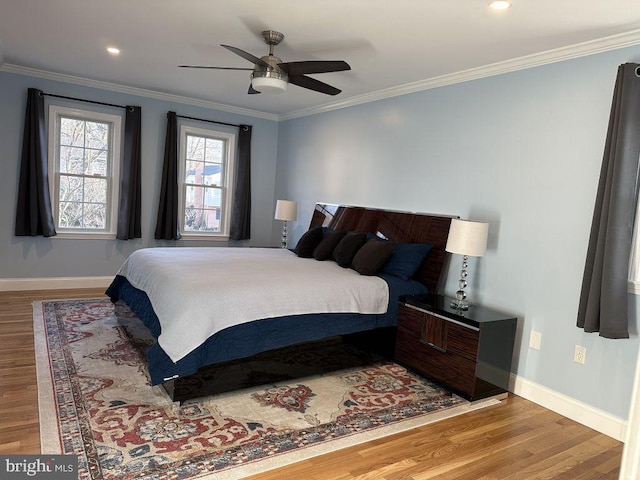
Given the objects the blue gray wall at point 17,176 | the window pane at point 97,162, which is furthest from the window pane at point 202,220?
the window pane at point 97,162

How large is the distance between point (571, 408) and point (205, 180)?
512 centimetres

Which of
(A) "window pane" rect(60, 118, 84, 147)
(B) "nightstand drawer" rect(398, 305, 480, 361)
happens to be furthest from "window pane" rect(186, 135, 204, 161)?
(B) "nightstand drawer" rect(398, 305, 480, 361)

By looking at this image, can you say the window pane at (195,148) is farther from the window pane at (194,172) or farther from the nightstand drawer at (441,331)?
the nightstand drawer at (441,331)

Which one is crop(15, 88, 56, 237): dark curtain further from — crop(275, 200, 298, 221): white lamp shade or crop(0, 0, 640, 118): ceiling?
crop(275, 200, 298, 221): white lamp shade

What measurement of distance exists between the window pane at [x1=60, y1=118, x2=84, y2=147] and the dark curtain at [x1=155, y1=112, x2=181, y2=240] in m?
0.99

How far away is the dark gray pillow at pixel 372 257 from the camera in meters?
→ 3.77

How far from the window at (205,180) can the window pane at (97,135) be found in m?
0.92

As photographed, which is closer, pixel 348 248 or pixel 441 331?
pixel 441 331

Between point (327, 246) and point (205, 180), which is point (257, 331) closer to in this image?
point (327, 246)

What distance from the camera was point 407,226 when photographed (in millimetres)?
4305

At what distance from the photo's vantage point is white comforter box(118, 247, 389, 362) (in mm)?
2672

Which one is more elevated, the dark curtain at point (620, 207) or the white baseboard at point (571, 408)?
the dark curtain at point (620, 207)

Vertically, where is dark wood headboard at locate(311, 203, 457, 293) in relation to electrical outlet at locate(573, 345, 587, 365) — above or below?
above

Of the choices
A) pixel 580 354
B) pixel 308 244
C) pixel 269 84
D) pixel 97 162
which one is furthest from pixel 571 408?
pixel 97 162
